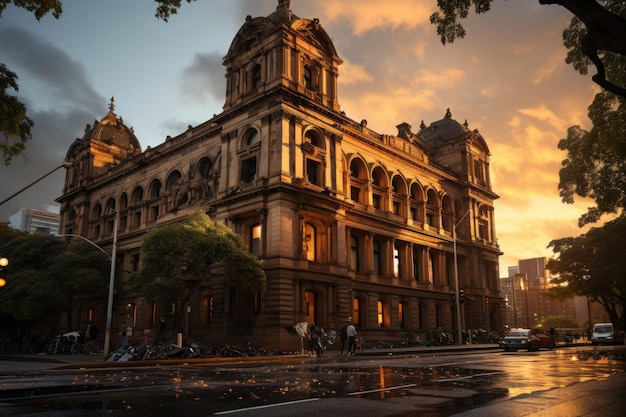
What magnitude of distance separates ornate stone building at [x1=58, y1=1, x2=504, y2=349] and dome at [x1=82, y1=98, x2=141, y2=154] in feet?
18.8

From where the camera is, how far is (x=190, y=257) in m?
32.5

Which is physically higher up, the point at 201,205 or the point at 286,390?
the point at 201,205

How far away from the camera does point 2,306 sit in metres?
41.1

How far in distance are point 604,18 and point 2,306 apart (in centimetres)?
4505

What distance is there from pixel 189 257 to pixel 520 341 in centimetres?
2254

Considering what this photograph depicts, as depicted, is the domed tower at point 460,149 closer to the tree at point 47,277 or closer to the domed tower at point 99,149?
the domed tower at point 99,149

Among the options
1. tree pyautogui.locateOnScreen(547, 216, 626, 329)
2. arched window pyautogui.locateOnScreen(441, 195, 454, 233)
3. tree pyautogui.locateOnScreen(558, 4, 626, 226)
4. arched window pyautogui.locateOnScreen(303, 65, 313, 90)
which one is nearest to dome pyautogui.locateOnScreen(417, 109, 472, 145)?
arched window pyautogui.locateOnScreen(441, 195, 454, 233)

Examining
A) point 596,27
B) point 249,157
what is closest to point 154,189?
point 249,157

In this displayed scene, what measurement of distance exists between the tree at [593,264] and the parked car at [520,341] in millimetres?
20814

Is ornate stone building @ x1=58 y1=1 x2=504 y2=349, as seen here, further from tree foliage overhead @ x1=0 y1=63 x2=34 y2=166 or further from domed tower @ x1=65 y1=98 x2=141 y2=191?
tree foliage overhead @ x1=0 y1=63 x2=34 y2=166

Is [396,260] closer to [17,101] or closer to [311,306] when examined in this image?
[311,306]

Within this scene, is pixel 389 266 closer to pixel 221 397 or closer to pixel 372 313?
pixel 372 313

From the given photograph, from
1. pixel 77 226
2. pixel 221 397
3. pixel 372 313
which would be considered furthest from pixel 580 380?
pixel 77 226

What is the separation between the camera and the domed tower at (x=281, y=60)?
40.4 meters
